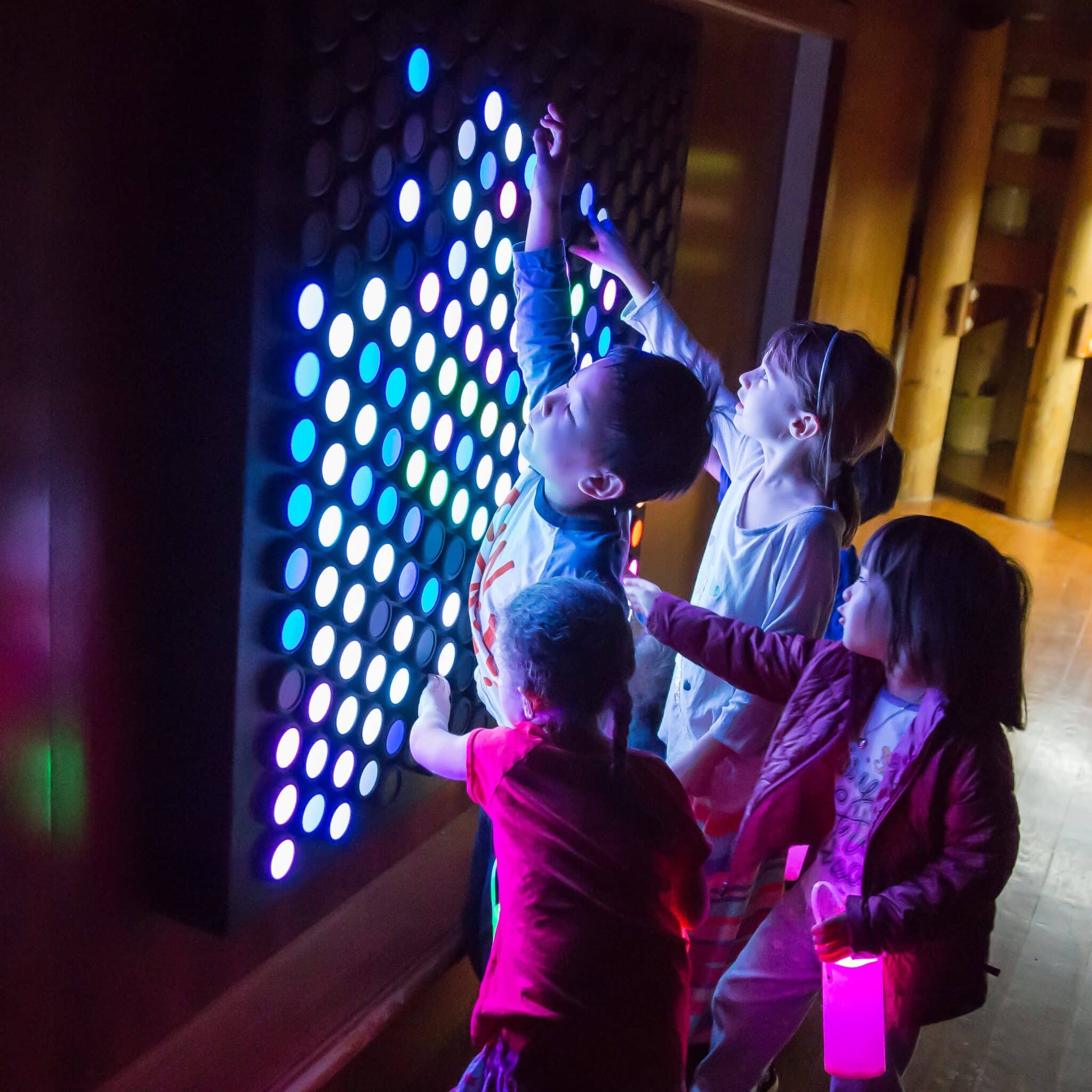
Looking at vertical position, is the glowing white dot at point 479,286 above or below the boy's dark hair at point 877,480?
above

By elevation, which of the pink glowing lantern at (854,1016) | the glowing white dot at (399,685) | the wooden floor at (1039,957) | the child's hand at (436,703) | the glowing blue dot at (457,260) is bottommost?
the wooden floor at (1039,957)

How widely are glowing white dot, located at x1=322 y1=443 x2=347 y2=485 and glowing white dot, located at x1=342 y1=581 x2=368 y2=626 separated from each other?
0.06 meters

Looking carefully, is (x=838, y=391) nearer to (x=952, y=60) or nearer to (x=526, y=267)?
(x=526, y=267)

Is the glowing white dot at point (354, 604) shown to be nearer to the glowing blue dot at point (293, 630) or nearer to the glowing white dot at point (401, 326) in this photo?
the glowing blue dot at point (293, 630)

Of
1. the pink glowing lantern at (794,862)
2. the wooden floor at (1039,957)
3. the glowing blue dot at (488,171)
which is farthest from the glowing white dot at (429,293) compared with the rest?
the pink glowing lantern at (794,862)

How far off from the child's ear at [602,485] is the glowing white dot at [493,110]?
32 cm

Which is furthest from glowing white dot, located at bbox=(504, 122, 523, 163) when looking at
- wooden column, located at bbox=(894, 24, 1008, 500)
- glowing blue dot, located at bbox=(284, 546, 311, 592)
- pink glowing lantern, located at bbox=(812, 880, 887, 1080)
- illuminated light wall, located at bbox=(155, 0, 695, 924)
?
wooden column, located at bbox=(894, 24, 1008, 500)

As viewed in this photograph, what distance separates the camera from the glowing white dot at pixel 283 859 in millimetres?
1059

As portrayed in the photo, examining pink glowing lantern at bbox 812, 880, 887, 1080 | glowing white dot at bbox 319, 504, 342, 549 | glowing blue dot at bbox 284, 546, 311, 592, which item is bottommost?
pink glowing lantern at bbox 812, 880, 887, 1080

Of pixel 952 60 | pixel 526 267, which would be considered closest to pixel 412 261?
pixel 526 267

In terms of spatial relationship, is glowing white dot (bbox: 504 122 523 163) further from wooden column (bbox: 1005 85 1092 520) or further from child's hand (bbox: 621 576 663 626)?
wooden column (bbox: 1005 85 1092 520)

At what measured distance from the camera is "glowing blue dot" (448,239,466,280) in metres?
1.07

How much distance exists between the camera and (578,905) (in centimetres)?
99

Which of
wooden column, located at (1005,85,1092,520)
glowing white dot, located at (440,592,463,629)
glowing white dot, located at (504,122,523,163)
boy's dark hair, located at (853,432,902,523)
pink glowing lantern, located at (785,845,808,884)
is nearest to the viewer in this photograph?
glowing white dot, located at (504,122,523,163)
